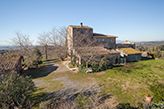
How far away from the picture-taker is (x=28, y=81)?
8.00 meters

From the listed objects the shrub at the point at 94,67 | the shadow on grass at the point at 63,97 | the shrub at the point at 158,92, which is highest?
the shrub at the point at 94,67

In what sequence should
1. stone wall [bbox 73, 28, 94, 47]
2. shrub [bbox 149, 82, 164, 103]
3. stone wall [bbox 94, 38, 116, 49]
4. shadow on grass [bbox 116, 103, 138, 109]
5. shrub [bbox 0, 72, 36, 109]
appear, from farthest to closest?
stone wall [bbox 94, 38, 116, 49], stone wall [bbox 73, 28, 94, 47], shrub [bbox 149, 82, 164, 103], shadow on grass [bbox 116, 103, 138, 109], shrub [bbox 0, 72, 36, 109]

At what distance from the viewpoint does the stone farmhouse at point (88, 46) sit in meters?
19.0

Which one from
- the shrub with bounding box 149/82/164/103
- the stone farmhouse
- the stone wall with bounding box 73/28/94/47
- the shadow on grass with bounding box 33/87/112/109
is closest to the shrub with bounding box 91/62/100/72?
the stone farmhouse

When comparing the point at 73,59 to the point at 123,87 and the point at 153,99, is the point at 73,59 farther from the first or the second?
the point at 153,99

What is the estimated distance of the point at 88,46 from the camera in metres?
22.0

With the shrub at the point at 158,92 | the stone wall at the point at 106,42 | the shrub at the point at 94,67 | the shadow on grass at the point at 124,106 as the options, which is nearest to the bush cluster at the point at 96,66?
the shrub at the point at 94,67

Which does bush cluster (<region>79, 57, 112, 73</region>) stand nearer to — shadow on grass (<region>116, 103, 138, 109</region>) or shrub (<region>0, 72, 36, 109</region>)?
shadow on grass (<region>116, 103, 138, 109</region>)

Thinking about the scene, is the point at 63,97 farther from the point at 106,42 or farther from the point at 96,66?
the point at 106,42

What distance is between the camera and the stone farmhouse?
1898cm

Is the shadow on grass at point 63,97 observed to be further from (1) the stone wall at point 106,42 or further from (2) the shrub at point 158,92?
(1) the stone wall at point 106,42

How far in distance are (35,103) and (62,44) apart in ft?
54.2

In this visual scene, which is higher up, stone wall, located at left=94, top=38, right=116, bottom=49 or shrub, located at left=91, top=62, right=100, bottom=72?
stone wall, located at left=94, top=38, right=116, bottom=49

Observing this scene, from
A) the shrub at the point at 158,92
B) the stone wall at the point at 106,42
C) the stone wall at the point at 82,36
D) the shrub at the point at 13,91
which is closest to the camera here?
the shrub at the point at 13,91
